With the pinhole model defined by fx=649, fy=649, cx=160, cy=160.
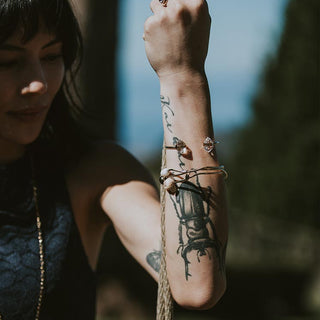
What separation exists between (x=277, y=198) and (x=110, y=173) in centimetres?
1175

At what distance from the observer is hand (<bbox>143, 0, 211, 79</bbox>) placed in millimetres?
1777

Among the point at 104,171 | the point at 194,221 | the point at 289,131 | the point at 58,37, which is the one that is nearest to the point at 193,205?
the point at 194,221

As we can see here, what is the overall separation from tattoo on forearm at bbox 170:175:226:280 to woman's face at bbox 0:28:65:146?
0.52 metres

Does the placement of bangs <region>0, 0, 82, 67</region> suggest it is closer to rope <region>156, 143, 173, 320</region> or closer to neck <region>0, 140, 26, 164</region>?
neck <region>0, 140, 26, 164</region>

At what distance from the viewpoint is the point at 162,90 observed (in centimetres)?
189

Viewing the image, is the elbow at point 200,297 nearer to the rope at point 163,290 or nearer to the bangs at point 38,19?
the rope at point 163,290

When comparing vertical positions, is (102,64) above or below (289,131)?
above

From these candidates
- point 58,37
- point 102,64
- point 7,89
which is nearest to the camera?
point 7,89

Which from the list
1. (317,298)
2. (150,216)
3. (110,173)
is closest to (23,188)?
(110,173)

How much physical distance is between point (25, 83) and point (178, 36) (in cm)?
52

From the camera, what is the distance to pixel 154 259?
6.81 feet

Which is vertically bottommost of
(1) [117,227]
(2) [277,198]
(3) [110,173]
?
(2) [277,198]

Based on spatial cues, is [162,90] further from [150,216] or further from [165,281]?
[165,281]

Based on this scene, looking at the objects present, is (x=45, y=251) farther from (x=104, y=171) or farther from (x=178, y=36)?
(x=178, y=36)
